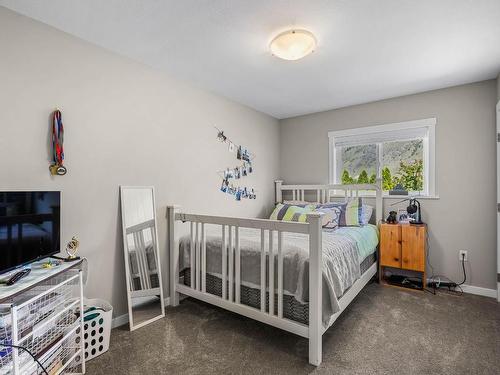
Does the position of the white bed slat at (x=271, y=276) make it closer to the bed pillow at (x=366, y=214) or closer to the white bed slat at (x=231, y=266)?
the white bed slat at (x=231, y=266)

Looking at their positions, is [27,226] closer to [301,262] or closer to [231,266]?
[231,266]

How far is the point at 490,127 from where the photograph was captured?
282cm

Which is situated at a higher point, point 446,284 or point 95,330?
point 95,330

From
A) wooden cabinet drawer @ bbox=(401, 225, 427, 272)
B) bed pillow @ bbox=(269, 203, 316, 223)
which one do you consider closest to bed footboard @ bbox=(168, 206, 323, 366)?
bed pillow @ bbox=(269, 203, 316, 223)

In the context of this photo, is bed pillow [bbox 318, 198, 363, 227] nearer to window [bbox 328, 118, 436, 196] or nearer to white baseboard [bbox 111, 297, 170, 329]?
window [bbox 328, 118, 436, 196]

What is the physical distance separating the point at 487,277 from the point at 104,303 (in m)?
3.69

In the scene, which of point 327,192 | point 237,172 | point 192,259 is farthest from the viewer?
point 327,192

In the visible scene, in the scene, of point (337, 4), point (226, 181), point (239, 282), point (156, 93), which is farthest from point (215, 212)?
point (337, 4)

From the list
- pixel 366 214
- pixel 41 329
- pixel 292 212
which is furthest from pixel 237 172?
pixel 41 329

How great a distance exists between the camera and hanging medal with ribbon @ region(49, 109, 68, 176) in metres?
1.87

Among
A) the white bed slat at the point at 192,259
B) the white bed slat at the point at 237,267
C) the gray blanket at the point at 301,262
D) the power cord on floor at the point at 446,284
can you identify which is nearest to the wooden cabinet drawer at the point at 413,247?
the power cord on floor at the point at 446,284

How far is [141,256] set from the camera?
7.90 ft

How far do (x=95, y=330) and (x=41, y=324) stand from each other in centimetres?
60

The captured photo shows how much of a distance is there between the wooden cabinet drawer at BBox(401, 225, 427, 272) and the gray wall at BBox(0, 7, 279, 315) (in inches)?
84.9
